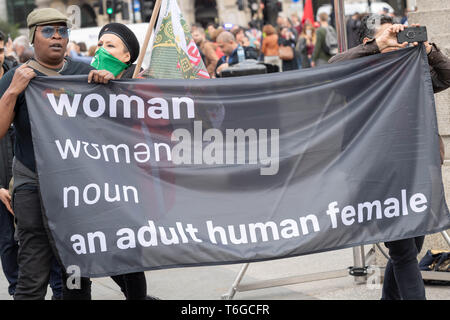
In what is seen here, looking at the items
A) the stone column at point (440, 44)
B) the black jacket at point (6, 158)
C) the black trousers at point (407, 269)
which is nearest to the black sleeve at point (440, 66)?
the black trousers at point (407, 269)

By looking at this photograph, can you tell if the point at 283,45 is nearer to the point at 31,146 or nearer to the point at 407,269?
the point at 407,269

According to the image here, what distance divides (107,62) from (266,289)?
2.05 m

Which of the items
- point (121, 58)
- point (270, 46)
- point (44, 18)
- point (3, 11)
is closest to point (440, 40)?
point (121, 58)

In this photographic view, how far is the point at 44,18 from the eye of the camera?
4.40 meters

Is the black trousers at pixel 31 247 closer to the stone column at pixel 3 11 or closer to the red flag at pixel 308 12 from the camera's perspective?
the red flag at pixel 308 12

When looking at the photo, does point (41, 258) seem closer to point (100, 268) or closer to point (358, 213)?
point (100, 268)

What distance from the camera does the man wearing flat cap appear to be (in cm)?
429

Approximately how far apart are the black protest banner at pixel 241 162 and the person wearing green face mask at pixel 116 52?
44 cm

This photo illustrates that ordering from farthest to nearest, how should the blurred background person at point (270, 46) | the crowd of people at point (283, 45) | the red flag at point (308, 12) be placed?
1. the red flag at point (308, 12)
2. the blurred background person at point (270, 46)
3. the crowd of people at point (283, 45)

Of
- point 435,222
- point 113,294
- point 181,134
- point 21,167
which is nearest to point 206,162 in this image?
point 181,134

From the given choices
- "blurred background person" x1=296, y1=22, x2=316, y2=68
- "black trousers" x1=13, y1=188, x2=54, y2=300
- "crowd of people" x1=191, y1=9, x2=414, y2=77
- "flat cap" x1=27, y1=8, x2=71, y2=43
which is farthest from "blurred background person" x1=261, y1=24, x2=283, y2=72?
"black trousers" x1=13, y1=188, x2=54, y2=300

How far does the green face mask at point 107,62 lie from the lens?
16.2 ft

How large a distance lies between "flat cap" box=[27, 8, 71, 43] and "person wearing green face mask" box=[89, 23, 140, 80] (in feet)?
1.57

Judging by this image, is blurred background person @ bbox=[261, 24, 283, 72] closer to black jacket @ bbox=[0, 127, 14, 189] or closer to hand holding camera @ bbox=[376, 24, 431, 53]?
black jacket @ bbox=[0, 127, 14, 189]
